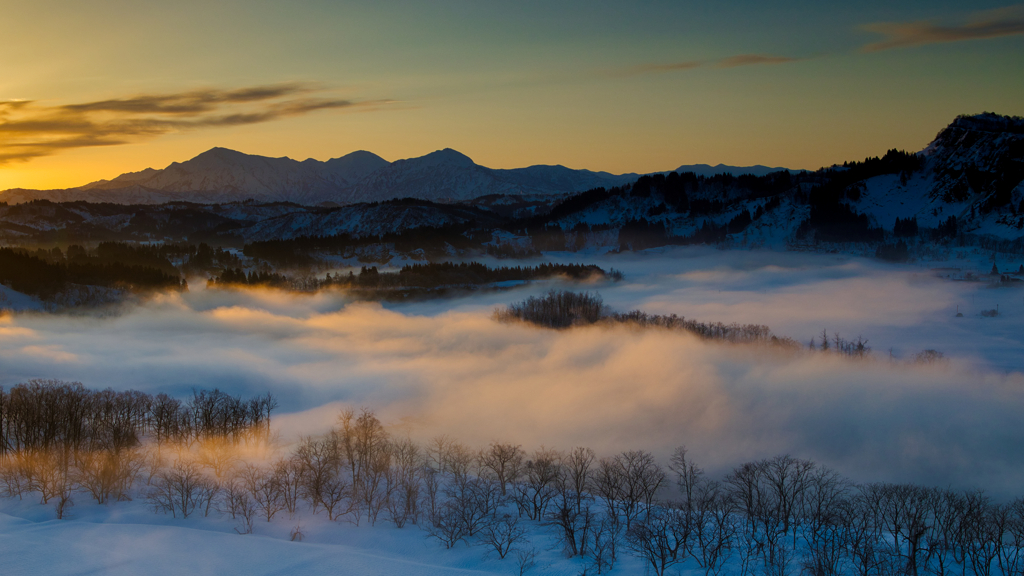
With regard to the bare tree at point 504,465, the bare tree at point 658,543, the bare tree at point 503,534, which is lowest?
the bare tree at point 504,465

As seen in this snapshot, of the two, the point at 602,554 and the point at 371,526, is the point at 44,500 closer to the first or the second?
the point at 371,526

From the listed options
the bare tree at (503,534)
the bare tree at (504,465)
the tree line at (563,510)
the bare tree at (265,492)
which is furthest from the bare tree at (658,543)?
the bare tree at (265,492)

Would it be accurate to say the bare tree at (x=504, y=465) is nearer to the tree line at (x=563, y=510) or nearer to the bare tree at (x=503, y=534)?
the tree line at (x=563, y=510)

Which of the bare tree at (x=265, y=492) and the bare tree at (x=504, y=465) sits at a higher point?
the bare tree at (x=265, y=492)

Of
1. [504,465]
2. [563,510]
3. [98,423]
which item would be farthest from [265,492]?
[98,423]

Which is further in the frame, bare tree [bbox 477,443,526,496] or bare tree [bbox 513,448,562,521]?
bare tree [bbox 477,443,526,496]

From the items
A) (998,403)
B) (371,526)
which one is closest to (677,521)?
(371,526)

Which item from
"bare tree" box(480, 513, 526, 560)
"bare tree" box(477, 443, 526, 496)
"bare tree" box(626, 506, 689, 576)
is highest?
"bare tree" box(626, 506, 689, 576)

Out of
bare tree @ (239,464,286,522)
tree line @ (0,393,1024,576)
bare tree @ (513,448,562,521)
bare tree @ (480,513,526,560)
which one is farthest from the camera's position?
bare tree @ (513,448,562,521)

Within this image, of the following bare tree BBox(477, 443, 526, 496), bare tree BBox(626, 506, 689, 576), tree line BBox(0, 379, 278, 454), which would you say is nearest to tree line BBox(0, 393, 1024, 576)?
bare tree BBox(626, 506, 689, 576)

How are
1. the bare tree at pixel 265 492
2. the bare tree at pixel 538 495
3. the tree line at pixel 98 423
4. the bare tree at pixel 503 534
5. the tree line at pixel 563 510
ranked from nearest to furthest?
the tree line at pixel 563 510, the bare tree at pixel 503 534, the bare tree at pixel 265 492, the bare tree at pixel 538 495, the tree line at pixel 98 423

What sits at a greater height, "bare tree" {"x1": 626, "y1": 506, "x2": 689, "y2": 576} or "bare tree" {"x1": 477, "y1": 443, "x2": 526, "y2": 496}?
"bare tree" {"x1": 626, "y1": 506, "x2": 689, "y2": 576}

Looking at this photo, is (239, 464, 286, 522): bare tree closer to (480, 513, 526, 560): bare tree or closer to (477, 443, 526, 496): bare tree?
→ (480, 513, 526, 560): bare tree

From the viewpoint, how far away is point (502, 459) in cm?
9069
